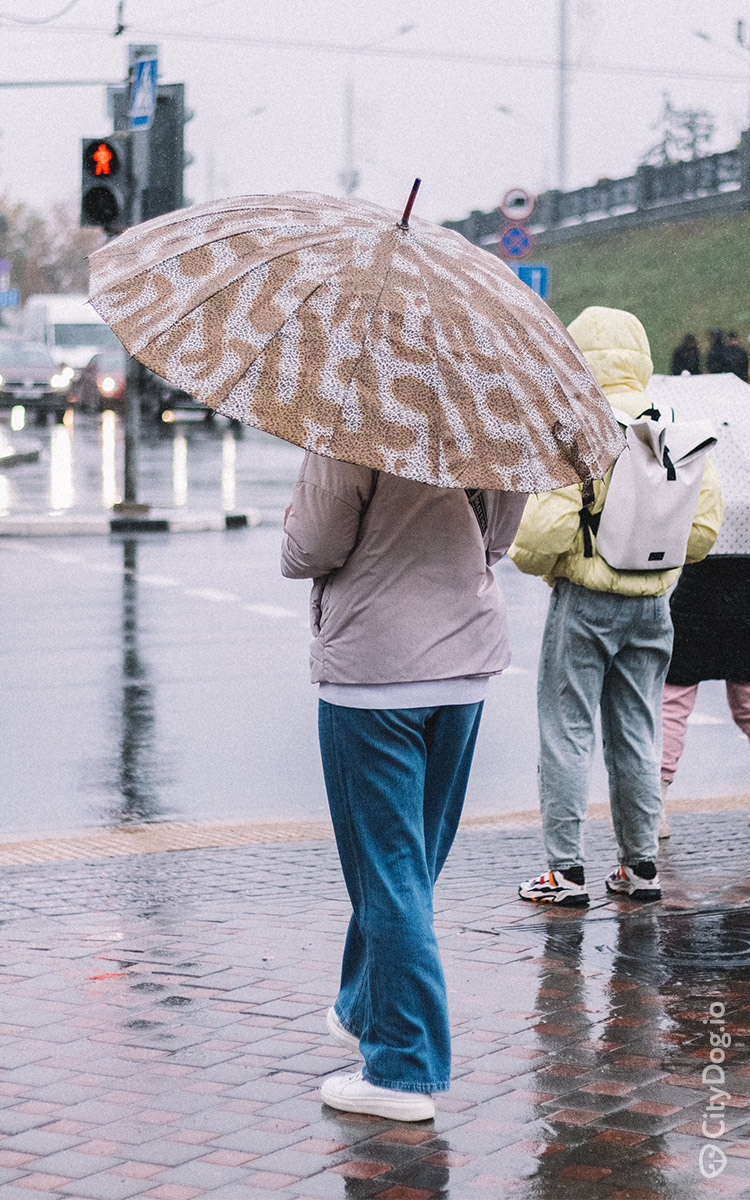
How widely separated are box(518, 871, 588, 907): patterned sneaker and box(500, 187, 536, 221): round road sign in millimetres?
18296

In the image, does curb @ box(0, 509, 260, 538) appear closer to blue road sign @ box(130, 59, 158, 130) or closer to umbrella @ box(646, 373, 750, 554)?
blue road sign @ box(130, 59, 158, 130)

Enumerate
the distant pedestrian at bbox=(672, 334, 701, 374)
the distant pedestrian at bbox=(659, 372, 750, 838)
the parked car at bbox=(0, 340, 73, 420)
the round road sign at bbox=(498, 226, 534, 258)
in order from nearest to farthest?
the distant pedestrian at bbox=(659, 372, 750, 838)
the round road sign at bbox=(498, 226, 534, 258)
the distant pedestrian at bbox=(672, 334, 701, 374)
the parked car at bbox=(0, 340, 73, 420)

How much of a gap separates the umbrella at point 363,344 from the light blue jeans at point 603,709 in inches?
73.0

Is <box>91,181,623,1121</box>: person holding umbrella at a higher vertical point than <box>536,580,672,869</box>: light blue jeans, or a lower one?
higher

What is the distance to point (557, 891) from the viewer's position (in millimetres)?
6020

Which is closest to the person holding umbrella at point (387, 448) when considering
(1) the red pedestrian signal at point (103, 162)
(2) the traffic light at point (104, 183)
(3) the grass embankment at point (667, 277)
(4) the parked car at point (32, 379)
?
(2) the traffic light at point (104, 183)

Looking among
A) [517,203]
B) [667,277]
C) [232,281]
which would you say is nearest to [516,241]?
[517,203]

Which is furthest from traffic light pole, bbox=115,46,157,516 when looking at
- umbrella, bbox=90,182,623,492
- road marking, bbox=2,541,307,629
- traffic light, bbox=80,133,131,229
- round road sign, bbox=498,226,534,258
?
umbrella, bbox=90,182,623,492

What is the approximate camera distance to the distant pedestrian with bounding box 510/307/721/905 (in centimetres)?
586

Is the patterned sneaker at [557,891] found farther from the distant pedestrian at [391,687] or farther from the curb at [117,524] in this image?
the curb at [117,524]

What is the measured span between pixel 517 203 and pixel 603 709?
717 inches

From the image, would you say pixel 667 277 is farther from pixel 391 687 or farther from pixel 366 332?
pixel 366 332

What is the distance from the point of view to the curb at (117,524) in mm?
19344

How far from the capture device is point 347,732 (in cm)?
411
